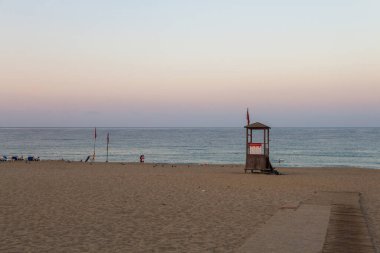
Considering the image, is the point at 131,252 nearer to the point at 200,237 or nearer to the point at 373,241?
the point at 200,237

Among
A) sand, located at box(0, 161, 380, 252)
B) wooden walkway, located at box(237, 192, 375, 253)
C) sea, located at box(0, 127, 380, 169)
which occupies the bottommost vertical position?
sea, located at box(0, 127, 380, 169)

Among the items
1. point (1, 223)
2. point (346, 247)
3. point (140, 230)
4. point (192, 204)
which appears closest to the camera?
point (346, 247)

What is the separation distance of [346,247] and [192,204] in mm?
6477

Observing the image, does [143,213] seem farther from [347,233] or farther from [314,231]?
[347,233]

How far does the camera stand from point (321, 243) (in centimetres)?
764

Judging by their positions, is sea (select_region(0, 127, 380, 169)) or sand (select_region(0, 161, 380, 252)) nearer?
sand (select_region(0, 161, 380, 252))

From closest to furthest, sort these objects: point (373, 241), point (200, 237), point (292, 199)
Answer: point (373, 241), point (200, 237), point (292, 199)

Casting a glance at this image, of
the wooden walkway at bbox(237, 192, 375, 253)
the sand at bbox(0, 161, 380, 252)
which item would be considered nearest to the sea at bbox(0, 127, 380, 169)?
the sand at bbox(0, 161, 380, 252)

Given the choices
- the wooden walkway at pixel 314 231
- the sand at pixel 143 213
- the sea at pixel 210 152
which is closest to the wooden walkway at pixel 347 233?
the wooden walkway at pixel 314 231

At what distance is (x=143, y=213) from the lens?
11.7m

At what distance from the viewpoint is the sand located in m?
8.21

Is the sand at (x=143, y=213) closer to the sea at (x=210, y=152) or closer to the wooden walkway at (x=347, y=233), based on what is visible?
the wooden walkway at (x=347, y=233)

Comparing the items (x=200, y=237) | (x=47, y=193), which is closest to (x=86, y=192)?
(x=47, y=193)

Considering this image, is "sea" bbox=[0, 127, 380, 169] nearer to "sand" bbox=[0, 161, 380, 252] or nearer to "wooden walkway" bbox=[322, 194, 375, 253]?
"sand" bbox=[0, 161, 380, 252]
